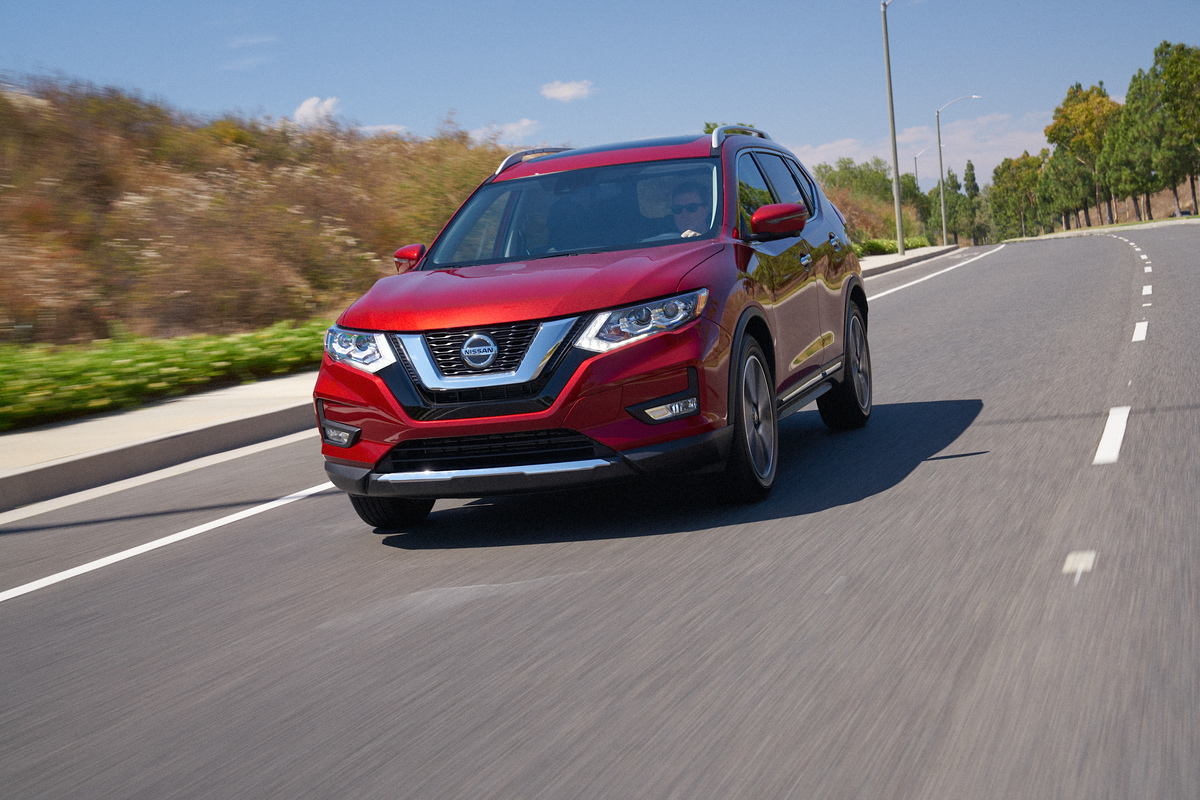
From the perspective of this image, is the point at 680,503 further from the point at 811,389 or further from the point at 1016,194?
the point at 1016,194

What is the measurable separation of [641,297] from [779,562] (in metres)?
1.28

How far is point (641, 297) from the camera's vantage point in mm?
5355

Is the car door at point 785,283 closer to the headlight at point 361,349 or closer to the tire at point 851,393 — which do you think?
the tire at point 851,393

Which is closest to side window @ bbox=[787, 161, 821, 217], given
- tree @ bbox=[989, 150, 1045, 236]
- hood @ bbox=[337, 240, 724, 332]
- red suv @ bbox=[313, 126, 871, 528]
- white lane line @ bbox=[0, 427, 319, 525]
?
red suv @ bbox=[313, 126, 871, 528]

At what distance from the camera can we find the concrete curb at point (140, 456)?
8.16 meters

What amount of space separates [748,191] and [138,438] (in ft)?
17.1

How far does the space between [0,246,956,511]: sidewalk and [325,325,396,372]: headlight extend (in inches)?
138

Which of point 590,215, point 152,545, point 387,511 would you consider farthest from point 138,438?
point 590,215

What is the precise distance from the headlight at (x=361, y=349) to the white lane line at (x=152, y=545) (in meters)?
1.59

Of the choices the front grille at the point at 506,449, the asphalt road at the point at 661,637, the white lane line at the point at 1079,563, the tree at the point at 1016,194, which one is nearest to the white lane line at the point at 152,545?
the asphalt road at the point at 661,637

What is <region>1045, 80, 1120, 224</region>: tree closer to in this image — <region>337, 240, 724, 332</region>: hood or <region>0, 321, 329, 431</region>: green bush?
<region>0, 321, 329, 431</region>: green bush

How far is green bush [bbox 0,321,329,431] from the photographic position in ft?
34.3

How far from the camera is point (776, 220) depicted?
621 cm

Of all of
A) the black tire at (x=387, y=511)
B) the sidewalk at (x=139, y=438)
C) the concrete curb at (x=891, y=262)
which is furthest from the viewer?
the concrete curb at (x=891, y=262)
